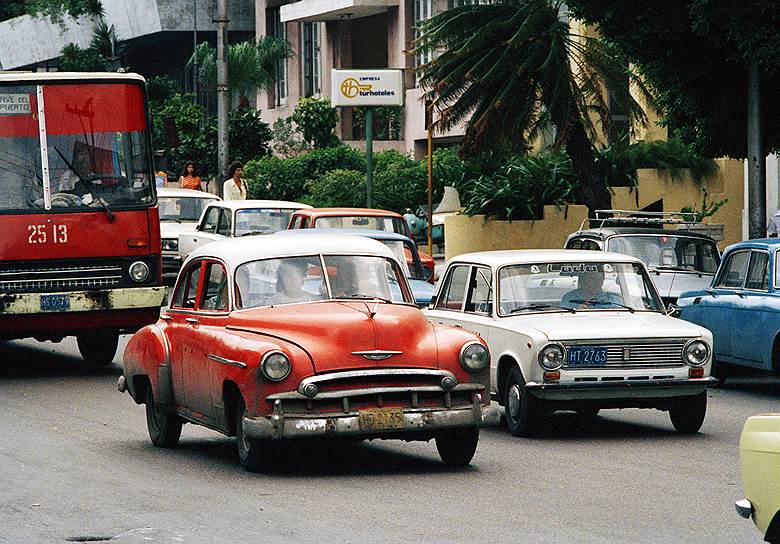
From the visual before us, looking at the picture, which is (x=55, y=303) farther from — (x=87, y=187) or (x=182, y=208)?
(x=182, y=208)

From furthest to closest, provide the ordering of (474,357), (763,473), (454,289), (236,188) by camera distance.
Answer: (236,188) < (454,289) < (474,357) < (763,473)

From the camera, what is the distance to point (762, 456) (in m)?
6.88

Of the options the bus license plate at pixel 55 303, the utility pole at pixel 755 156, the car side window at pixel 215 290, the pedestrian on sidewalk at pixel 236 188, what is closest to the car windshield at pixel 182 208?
the pedestrian on sidewalk at pixel 236 188

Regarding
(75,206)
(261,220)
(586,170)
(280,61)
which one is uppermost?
(280,61)

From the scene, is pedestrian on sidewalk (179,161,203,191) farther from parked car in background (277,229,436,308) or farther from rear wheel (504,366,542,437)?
rear wheel (504,366,542,437)

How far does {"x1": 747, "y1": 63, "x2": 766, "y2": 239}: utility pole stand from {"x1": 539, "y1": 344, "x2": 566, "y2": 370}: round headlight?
9386 mm

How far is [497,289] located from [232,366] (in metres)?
3.42

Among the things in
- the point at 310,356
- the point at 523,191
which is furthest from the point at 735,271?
the point at 523,191

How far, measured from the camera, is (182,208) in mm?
31688

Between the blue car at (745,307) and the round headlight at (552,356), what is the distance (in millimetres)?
3559

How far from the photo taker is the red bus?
1741cm

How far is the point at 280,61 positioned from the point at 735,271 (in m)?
45.8

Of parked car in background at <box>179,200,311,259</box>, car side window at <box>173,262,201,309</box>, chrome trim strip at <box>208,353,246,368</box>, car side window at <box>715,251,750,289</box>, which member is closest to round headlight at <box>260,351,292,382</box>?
chrome trim strip at <box>208,353,246,368</box>

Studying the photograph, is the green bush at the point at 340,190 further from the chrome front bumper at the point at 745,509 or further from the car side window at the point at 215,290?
the chrome front bumper at the point at 745,509
